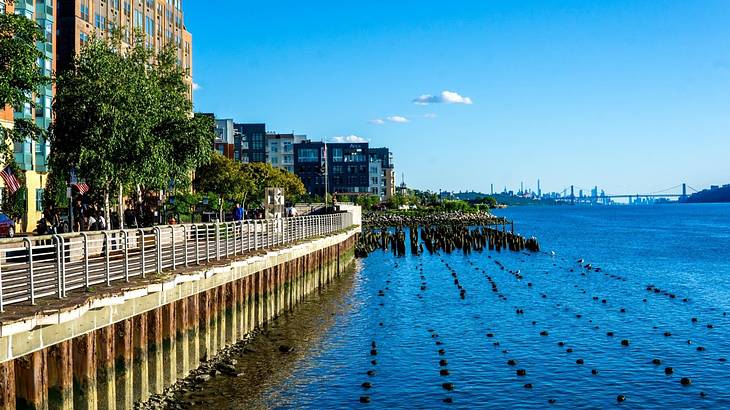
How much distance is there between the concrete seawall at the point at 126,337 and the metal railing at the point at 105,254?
912mm

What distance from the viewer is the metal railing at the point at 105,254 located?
16.2 metres

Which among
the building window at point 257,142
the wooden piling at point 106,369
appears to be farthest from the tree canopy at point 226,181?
the building window at point 257,142

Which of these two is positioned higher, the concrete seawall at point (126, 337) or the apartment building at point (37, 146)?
the apartment building at point (37, 146)

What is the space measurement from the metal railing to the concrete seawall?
0.91m

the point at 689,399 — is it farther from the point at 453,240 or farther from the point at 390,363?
the point at 453,240

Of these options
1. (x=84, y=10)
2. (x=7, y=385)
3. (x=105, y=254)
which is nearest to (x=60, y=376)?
(x=7, y=385)

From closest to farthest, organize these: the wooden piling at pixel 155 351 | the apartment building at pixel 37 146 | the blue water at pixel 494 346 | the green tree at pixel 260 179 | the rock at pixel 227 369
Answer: the wooden piling at pixel 155 351
the blue water at pixel 494 346
the rock at pixel 227 369
the apartment building at pixel 37 146
the green tree at pixel 260 179

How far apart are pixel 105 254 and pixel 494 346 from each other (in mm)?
16636

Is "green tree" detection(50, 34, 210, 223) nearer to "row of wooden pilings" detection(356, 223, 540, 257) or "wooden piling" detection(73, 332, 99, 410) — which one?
"wooden piling" detection(73, 332, 99, 410)

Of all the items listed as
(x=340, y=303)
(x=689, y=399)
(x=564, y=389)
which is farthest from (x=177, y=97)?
(x=689, y=399)

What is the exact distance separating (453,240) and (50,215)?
6197 centimetres

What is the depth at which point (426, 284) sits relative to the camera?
5409 centimetres

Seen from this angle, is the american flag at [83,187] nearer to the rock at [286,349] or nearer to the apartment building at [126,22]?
the apartment building at [126,22]

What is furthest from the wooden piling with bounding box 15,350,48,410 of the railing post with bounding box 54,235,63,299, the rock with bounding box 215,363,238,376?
the rock with bounding box 215,363,238,376
